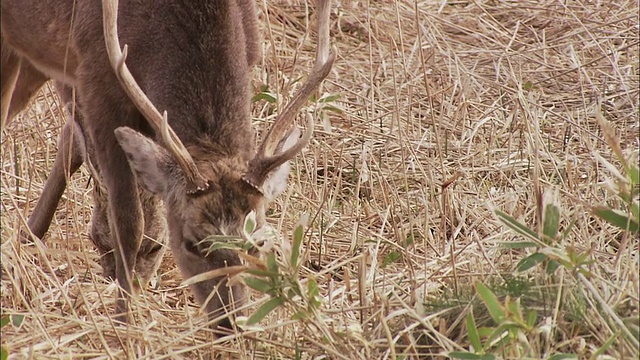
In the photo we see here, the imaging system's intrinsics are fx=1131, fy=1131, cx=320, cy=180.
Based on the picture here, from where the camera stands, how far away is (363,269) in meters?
4.23

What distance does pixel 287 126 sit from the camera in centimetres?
492

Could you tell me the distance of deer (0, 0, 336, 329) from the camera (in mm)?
4684

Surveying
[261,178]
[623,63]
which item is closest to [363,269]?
[261,178]

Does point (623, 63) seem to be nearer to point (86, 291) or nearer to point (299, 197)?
point (299, 197)

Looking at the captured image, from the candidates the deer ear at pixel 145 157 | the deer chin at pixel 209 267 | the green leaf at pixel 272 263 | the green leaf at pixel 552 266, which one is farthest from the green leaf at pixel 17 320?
the green leaf at pixel 552 266

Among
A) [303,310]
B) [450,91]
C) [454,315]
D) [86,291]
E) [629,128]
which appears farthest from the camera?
[450,91]

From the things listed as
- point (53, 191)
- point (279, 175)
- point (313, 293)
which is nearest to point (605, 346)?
point (313, 293)

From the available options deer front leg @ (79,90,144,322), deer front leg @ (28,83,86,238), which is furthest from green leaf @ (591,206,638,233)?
deer front leg @ (28,83,86,238)

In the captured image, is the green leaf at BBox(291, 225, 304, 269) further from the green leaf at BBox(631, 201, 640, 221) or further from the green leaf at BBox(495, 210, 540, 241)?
the green leaf at BBox(631, 201, 640, 221)

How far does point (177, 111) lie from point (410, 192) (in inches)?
75.0

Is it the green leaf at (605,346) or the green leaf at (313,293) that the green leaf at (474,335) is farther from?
the green leaf at (313,293)

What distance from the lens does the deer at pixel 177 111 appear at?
4.68 meters

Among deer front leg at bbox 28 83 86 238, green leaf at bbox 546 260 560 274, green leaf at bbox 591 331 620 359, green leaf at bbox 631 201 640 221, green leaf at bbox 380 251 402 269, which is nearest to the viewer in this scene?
green leaf at bbox 591 331 620 359

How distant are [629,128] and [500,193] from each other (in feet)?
3.40
